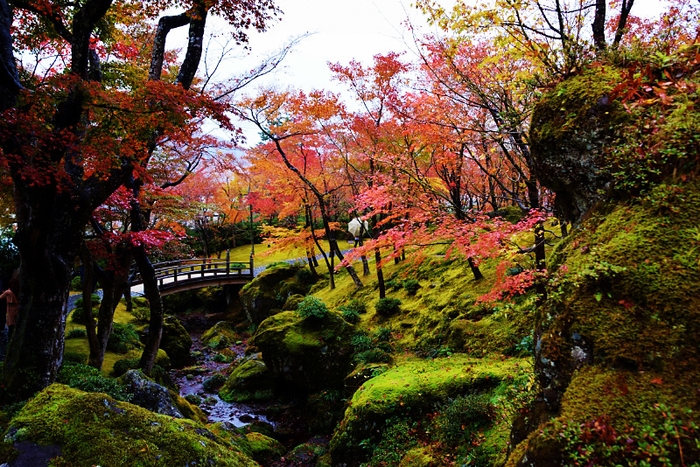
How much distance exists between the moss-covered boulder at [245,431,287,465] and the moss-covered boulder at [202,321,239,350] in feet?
31.1

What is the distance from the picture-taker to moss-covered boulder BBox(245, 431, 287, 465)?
24.0 ft

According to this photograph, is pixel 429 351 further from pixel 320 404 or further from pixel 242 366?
pixel 242 366

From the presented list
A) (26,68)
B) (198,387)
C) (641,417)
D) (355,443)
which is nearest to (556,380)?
(641,417)

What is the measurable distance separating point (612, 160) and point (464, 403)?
371cm

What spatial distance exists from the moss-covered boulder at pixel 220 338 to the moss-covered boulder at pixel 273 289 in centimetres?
131

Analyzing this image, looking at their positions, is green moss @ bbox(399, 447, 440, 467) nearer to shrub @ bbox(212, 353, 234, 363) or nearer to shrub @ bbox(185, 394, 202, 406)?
shrub @ bbox(185, 394, 202, 406)

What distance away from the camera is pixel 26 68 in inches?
295

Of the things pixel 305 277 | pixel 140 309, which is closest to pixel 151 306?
pixel 140 309

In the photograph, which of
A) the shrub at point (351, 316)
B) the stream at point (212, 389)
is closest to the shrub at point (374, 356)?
the shrub at point (351, 316)

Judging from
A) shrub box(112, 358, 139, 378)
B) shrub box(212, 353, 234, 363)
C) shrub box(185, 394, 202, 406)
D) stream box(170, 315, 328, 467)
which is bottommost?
shrub box(212, 353, 234, 363)

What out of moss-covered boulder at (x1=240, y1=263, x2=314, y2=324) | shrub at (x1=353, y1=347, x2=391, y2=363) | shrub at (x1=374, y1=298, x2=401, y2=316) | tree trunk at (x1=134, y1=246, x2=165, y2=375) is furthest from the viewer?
moss-covered boulder at (x1=240, y1=263, x2=314, y2=324)

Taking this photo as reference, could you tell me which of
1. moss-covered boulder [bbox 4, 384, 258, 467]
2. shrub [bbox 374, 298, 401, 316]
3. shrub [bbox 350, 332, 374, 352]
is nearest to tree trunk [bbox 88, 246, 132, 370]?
moss-covered boulder [bbox 4, 384, 258, 467]

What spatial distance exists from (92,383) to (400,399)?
5110 millimetres

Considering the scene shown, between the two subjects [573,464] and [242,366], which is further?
[242,366]
